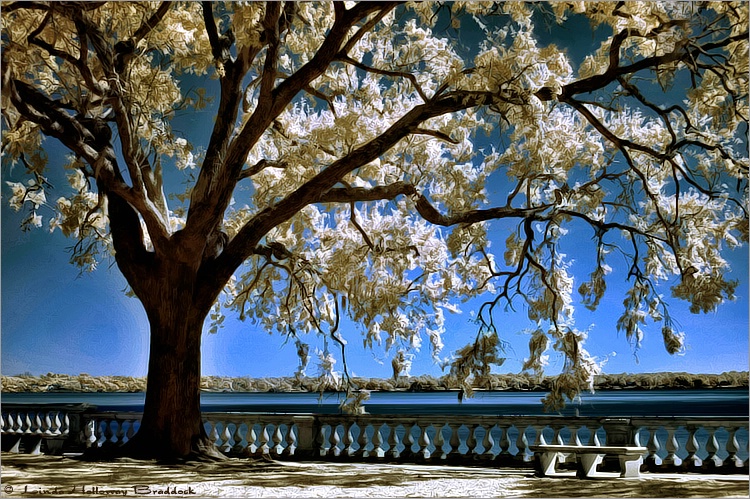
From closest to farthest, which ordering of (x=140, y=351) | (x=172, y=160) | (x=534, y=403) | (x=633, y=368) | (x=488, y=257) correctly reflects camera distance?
(x=488, y=257)
(x=140, y=351)
(x=172, y=160)
(x=633, y=368)
(x=534, y=403)

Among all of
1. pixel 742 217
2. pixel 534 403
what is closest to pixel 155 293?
pixel 742 217

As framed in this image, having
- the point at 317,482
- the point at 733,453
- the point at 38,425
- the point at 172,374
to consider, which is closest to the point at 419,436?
the point at 317,482

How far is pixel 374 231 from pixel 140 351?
4.66 m

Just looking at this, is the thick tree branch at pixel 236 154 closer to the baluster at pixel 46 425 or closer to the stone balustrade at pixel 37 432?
the stone balustrade at pixel 37 432

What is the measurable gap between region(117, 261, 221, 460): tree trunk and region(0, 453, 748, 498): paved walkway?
0.94ft

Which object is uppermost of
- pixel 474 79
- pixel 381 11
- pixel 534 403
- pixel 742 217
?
pixel 381 11

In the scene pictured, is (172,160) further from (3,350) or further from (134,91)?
(134,91)

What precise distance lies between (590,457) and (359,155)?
3406mm

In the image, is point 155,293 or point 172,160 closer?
point 155,293

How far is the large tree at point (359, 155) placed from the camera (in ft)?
25.5

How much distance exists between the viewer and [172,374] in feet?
27.6

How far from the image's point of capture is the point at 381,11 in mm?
8148

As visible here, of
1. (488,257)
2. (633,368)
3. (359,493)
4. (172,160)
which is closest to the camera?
(359,493)

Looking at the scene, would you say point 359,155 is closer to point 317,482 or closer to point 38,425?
point 317,482
